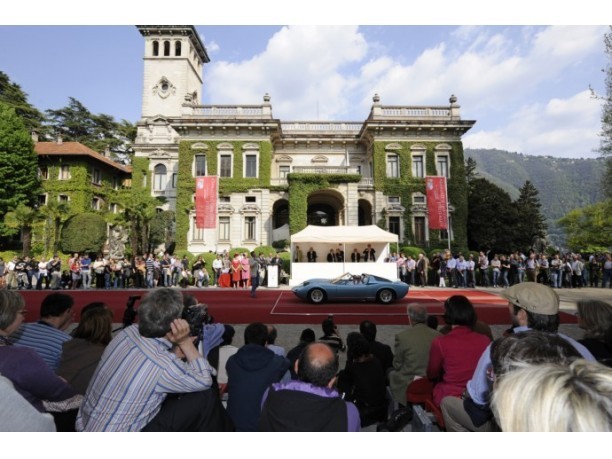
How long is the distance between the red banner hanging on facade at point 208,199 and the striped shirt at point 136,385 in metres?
24.6

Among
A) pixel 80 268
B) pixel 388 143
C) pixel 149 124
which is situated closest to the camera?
pixel 80 268

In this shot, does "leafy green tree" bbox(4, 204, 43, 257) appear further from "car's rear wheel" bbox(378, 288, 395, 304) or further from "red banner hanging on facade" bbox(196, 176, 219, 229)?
"car's rear wheel" bbox(378, 288, 395, 304)

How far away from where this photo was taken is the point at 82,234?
101 feet

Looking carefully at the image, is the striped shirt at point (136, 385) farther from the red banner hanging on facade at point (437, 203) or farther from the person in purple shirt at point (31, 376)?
the red banner hanging on facade at point (437, 203)

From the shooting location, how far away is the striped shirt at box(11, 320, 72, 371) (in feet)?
10.8

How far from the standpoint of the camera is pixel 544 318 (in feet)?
9.89

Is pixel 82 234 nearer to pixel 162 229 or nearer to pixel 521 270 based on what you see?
pixel 162 229

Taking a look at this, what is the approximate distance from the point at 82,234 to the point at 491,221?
1473 inches

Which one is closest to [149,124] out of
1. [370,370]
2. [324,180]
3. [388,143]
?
[324,180]

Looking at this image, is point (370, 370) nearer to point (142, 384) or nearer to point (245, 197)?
point (142, 384)

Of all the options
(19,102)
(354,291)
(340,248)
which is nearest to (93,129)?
(19,102)

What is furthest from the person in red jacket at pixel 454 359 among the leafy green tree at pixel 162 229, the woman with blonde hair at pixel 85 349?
the leafy green tree at pixel 162 229

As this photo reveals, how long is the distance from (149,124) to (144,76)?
753 cm

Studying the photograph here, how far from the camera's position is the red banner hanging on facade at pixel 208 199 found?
26047 mm
